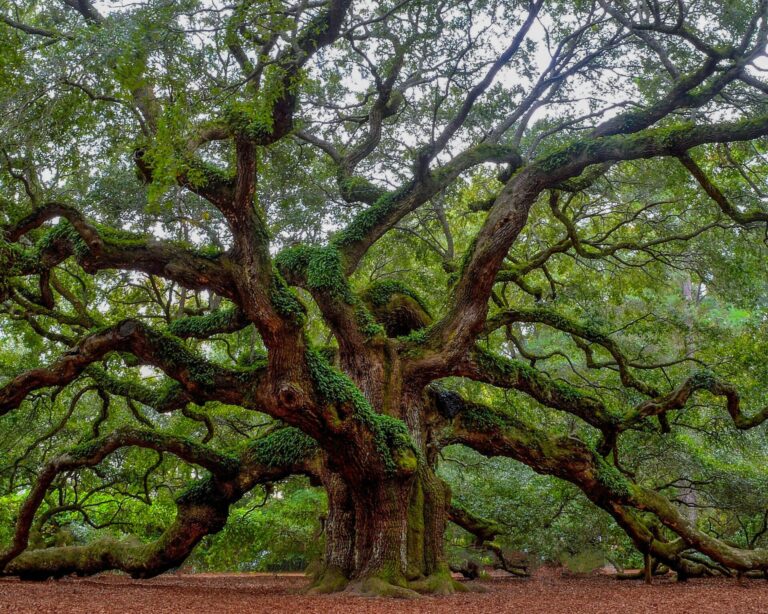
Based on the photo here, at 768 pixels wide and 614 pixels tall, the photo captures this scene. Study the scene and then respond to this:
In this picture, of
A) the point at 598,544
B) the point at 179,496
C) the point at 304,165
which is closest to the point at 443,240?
the point at 304,165

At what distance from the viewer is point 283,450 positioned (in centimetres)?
758

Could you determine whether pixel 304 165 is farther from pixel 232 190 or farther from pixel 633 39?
pixel 633 39

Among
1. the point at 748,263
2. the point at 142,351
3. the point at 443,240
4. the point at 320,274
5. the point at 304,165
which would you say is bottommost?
the point at 142,351

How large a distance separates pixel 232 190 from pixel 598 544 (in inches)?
372

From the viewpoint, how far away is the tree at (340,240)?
18.9 feet

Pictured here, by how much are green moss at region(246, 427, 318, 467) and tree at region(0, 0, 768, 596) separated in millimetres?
29

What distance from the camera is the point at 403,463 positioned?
6.29 meters

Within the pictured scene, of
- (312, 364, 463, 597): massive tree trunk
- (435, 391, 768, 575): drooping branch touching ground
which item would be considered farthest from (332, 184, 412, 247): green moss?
(435, 391, 768, 575): drooping branch touching ground

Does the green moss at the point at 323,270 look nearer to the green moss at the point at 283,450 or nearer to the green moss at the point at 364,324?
the green moss at the point at 364,324

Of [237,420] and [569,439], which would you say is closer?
[569,439]

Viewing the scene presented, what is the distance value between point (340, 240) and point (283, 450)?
107 inches

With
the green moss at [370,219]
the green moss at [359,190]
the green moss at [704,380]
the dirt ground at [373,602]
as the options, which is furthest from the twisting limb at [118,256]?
the green moss at [704,380]

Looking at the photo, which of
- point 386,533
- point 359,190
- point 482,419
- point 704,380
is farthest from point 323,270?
point 704,380

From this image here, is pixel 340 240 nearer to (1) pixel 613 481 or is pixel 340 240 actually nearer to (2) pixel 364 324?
(2) pixel 364 324
